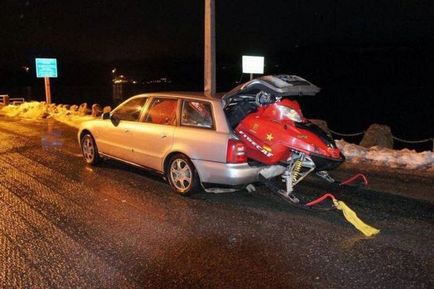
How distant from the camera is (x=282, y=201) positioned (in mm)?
6570

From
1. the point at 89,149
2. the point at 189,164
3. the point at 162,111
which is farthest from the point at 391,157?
the point at 89,149

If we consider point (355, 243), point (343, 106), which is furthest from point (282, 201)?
point (343, 106)

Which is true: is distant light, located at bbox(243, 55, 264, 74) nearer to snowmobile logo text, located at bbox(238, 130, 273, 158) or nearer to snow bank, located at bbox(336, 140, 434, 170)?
snow bank, located at bbox(336, 140, 434, 170)

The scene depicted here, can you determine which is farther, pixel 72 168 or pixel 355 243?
pixel 72 168

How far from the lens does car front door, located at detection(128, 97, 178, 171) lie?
705cm

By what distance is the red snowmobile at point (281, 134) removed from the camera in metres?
6.07

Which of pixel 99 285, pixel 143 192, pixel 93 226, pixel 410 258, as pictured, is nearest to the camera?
pixel 99 285

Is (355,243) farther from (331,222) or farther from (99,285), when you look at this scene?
(99,285)

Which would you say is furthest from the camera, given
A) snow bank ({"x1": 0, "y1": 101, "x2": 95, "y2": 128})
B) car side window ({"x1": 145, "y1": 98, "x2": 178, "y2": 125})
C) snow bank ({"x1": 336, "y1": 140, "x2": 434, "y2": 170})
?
snow bank ({"x1": 0, "y1": 101, "x2": 95, "y2": 128})

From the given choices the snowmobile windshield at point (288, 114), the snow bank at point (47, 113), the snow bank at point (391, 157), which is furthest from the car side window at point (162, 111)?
the snow bank at point (47, 113)

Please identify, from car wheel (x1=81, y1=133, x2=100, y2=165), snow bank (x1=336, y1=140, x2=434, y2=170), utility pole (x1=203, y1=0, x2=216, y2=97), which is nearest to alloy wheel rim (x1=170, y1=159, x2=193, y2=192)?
car wheel (x1=81, y1=133, x2=100, y2=165)

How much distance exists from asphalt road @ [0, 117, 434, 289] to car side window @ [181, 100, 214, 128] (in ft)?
3.77

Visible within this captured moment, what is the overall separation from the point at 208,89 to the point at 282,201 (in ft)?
21.1

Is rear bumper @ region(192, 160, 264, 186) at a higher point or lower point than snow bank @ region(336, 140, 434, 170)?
higher
